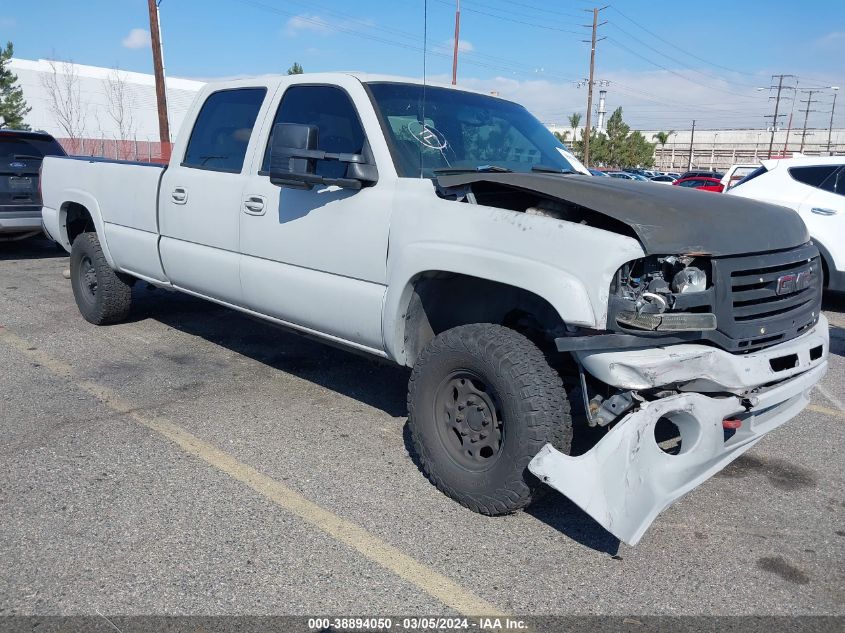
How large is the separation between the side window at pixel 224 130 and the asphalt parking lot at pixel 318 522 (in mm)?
1566

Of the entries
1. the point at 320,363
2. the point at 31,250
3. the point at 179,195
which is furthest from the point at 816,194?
the point at 31,250

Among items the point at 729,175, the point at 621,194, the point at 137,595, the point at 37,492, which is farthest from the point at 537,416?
the point at 729,175

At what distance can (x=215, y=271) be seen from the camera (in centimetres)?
493

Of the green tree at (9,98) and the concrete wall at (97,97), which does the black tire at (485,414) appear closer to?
the green tree at (9,98)

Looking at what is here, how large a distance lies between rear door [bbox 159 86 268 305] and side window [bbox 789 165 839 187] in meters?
6.61

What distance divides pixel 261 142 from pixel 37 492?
240cm

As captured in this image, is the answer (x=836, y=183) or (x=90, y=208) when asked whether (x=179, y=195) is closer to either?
(x=90, y=208)

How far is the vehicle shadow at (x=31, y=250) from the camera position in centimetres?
1081

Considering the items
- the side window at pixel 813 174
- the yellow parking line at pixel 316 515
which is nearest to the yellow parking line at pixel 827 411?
the yellow parking line at pixel 316 515

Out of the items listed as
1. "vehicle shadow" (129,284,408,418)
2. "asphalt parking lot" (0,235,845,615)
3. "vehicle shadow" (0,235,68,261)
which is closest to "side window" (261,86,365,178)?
"vehicle shadow" (129,284,408,418)

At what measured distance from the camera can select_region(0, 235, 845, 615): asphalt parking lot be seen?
2.87m

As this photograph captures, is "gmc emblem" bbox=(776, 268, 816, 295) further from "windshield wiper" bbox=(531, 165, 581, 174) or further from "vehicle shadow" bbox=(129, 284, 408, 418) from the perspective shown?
"vehicle shadow" bbox=(129, 284, 408, 418)

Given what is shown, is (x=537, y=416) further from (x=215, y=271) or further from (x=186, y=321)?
(x=186, y=321)

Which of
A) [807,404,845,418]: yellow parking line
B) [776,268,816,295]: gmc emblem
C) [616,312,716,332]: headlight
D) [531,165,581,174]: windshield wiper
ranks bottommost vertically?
[807,404,845,418]: yellow parking line
